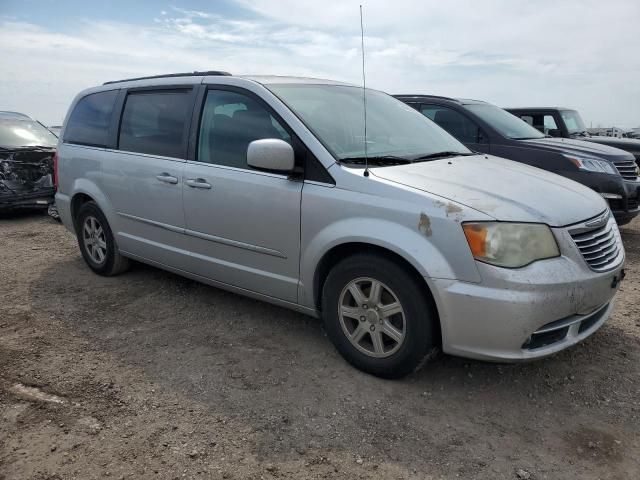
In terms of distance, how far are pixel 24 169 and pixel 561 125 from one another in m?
8.97

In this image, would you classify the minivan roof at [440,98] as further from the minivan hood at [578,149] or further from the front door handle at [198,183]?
the front door handle at [198,183]

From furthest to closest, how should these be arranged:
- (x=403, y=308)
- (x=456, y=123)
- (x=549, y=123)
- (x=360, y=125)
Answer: (x=549, y=123) → (x=456, y=123) → (x=360, y=125) → (x=403, y=308)

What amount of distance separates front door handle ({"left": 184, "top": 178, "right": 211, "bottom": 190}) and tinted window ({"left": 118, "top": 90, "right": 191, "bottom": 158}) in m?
0.25

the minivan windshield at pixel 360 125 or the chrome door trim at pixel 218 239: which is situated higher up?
the minivan windshield at pixel 360 125

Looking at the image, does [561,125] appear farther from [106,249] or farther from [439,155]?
[106,249]

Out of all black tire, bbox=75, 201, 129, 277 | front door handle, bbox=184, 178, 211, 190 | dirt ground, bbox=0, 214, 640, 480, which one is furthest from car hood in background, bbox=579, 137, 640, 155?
black tire, bbox=75, 201, 129, 277

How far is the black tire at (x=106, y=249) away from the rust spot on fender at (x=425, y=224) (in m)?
3.15

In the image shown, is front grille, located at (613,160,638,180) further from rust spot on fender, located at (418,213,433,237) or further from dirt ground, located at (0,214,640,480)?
rust spot on fender, located at (418,213,433,237)

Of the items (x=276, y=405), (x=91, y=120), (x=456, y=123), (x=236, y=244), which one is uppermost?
(x=456, y=123)

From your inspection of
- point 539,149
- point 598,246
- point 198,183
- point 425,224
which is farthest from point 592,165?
point 198,183

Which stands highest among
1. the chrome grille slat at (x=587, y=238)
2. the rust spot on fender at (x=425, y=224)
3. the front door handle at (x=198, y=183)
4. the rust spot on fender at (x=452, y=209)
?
the front door handle at (x=198, y=183)

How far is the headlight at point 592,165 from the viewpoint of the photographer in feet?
20.3

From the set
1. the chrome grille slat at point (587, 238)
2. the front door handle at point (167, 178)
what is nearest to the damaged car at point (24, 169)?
the front door handle at point (167, 178)

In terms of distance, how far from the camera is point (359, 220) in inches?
114
